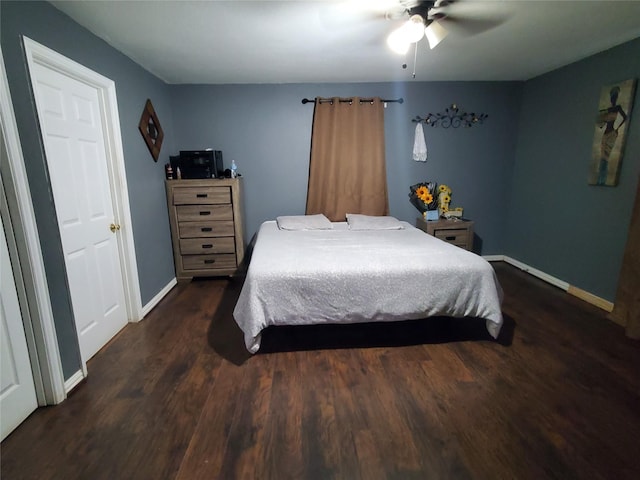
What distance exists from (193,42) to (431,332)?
2.98 metres

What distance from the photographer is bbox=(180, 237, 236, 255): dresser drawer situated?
11.4ft

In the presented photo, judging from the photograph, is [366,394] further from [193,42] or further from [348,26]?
[193,42]

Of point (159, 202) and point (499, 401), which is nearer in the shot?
point (499, 401)

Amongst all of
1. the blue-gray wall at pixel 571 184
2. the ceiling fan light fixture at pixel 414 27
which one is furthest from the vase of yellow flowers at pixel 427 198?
the ceiling fan light fixture at pixel 414 27

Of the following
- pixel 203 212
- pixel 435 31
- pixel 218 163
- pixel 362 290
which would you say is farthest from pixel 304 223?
pixel 435 31

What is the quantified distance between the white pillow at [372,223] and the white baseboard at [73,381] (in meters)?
2.57

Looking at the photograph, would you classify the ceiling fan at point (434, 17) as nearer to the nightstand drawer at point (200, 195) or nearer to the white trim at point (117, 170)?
the white trim at point (117, 170)

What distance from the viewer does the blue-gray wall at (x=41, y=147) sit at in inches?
59.8

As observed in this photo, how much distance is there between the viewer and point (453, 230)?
11.9 ft

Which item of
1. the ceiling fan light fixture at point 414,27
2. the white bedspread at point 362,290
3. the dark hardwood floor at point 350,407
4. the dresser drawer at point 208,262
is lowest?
the dark hardwood floor at point 350,407

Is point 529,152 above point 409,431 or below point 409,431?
above

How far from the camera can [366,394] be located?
179cm

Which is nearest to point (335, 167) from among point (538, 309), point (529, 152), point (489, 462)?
point (529, 152)

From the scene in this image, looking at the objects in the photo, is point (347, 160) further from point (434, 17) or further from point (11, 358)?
point (11, 358)
